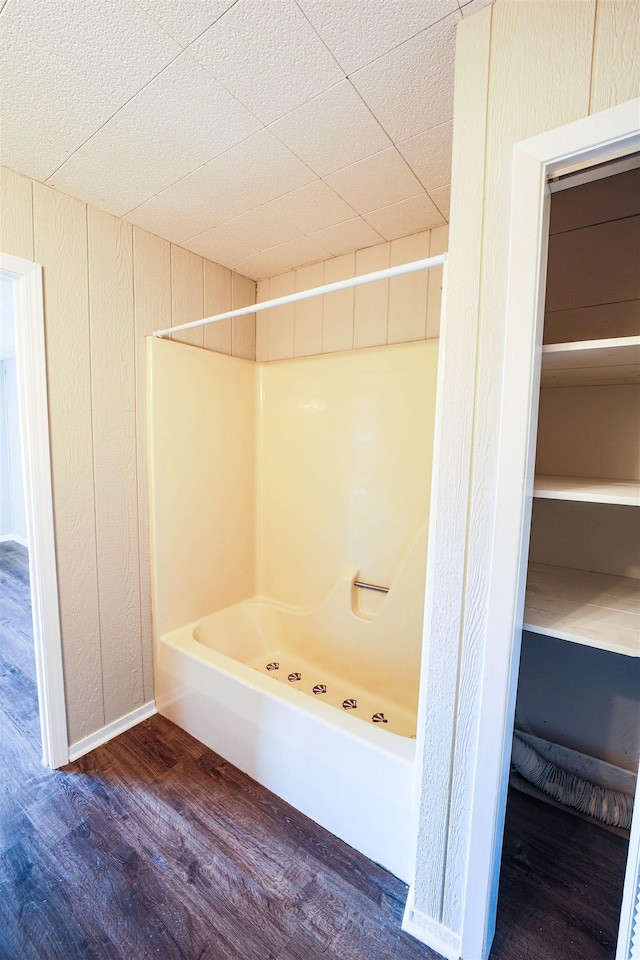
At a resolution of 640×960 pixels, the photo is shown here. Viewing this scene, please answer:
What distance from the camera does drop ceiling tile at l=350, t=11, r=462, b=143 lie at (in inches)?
36.3

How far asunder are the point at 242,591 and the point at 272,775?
1.06 metres

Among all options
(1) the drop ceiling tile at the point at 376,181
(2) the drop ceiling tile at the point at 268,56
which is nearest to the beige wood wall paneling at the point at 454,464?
(2) the drop ceiling tile at the point at 268,56

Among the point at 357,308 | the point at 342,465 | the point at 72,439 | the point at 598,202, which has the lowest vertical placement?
the point at 342,465

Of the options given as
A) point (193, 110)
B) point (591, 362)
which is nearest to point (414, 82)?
point (193, 110)

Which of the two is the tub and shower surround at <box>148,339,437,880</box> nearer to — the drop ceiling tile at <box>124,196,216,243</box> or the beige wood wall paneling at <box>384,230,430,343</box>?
the beige wood wall paneling at <box>384,230,430,343</box>

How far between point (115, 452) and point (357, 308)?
1413 mm

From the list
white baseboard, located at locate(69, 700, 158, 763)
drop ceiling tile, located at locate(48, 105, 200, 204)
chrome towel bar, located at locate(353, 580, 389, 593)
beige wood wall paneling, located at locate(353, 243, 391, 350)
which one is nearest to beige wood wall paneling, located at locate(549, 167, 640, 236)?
beige wood wall paneling, located at locate(353, 243, 391, 350)

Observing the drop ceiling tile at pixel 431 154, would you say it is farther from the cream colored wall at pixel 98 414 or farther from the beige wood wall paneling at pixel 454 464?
the cream colored wall at pixel 98 414

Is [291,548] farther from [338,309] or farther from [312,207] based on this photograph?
[312,207]

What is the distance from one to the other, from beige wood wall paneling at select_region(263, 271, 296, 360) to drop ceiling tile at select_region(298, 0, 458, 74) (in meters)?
1.34

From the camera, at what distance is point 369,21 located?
0.87m

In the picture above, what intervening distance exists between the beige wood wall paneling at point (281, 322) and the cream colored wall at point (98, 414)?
1.76 feet

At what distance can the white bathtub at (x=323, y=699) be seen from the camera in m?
1.25

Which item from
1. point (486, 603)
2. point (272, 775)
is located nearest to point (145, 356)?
point (486, 603)
